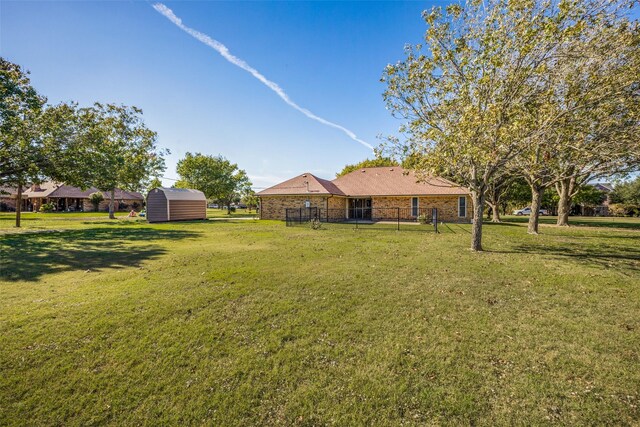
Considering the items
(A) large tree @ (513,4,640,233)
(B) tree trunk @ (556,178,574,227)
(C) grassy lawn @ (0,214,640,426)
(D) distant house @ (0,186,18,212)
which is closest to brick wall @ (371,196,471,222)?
(B) tree trunk @ (556,178,574,227)

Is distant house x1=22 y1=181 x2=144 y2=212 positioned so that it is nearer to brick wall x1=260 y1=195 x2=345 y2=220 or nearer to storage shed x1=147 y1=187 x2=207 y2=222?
storage shed x1=147 y1=187 x2=207 y2=222

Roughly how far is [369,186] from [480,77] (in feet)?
63.2

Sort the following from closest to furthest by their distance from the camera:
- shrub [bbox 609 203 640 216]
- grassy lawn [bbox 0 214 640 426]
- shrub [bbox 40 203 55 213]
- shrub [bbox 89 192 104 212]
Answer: grassy lawn [bbox 0 214 640 426] → shrub [bbox 609 203 640 216] → shrub [bbox 40 203 55 213] → shrub [bbox 89 192 104 212]

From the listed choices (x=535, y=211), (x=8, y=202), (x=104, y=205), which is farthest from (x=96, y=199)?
(x=535, y=211)

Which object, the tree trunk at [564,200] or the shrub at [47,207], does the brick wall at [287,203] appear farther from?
the shrub at [47,207]

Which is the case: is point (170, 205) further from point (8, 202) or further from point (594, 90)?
point (8, 202)

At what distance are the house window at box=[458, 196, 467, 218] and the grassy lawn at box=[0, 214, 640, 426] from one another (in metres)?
17.1

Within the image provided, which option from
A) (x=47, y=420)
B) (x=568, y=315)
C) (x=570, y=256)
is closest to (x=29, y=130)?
(x=47, y=420)

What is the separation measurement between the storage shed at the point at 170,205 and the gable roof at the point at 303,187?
698 cm

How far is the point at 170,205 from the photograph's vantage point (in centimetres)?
2561

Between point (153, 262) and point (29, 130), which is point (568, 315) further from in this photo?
point (29, 130)

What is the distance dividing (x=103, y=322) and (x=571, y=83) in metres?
13.4

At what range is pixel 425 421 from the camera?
2689mm

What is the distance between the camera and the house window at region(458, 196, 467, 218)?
2455 centimetres
